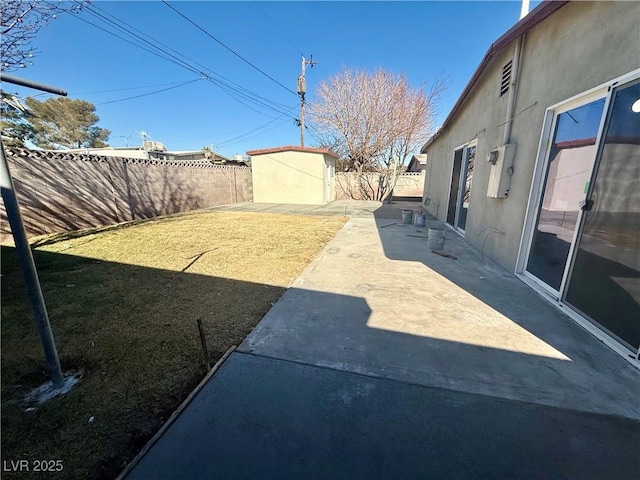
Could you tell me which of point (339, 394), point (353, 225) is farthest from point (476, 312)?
point (353, 225)

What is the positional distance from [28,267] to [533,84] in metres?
5.30

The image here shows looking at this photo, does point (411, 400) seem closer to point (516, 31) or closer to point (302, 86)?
point (516, 31)

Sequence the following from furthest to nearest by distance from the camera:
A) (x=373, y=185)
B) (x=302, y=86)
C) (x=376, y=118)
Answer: (x=373, y=185) → (x=376, y=118) → (x=302, y=86)

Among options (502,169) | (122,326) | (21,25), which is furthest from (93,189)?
(502,169)

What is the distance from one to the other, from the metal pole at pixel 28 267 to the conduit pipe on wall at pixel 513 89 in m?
5.27

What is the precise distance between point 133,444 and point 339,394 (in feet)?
3.72

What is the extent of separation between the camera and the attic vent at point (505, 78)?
3946mm

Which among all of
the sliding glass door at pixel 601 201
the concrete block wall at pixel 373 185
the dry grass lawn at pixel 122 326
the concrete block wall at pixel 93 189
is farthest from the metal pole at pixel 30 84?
the concrete block wall at pixel 373 185

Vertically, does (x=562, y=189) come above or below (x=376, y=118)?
below

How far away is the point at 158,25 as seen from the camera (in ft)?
24.3

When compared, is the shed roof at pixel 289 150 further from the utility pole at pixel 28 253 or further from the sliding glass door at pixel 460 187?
the utility pole at pixel 28 253

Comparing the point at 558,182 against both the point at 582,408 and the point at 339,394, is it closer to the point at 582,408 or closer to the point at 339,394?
the point at 582,408

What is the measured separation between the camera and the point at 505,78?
4062mm

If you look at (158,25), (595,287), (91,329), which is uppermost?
(158,25)
